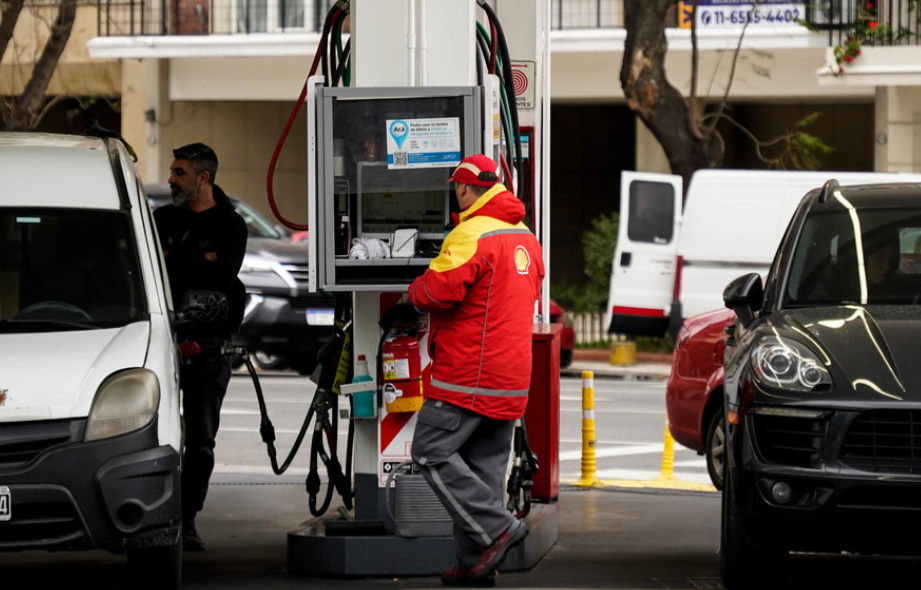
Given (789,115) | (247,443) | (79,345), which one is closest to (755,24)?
(789,115)

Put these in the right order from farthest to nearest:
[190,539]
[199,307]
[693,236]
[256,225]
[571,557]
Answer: [256,225] → [693,236] → [190,539] → [571,557] → [199,307]

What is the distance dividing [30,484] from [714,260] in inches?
518

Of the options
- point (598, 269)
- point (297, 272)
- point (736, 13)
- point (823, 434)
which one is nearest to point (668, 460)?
point (823, 434)

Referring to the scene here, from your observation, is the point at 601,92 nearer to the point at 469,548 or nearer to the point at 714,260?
the point at 714,260

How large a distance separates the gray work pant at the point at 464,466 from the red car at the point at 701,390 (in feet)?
11.8

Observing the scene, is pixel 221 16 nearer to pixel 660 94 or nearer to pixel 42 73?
pixel 660 94

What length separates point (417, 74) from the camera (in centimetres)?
771

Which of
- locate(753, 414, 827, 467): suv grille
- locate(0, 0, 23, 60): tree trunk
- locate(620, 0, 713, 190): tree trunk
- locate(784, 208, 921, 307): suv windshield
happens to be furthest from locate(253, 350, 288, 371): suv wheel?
locate(753, 414, 827, 467): suv grille

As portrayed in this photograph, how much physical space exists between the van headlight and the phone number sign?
1962cm

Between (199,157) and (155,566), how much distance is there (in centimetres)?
266

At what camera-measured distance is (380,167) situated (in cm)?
770

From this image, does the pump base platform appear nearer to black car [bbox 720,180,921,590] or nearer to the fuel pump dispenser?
the fuel pump dispenser

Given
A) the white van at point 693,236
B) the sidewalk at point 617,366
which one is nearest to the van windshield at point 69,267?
the white van at point 693,236

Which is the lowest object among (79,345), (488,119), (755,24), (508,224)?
(79,345)
